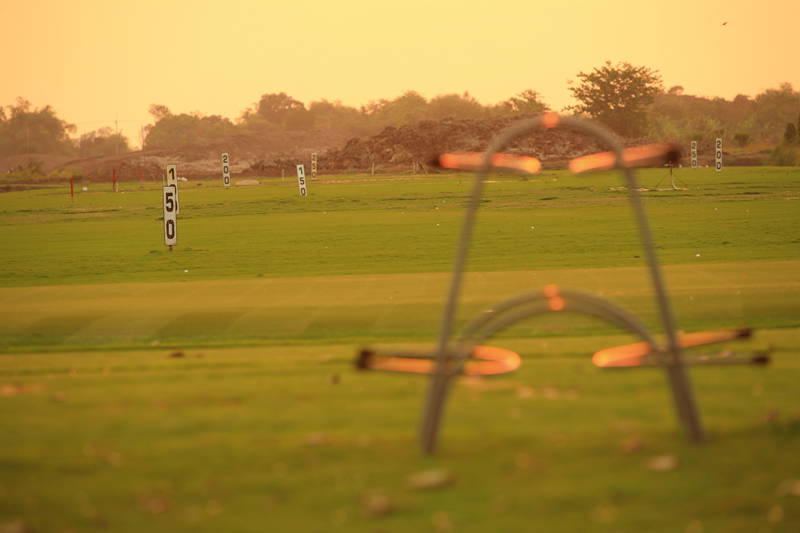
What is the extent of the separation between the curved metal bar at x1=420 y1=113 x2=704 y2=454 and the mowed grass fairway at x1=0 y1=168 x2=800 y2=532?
0.18m

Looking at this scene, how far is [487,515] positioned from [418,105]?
193 metres

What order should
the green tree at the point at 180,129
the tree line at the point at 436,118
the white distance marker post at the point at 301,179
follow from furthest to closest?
the green tree at the point at 180,129 → the tree line at the point at 436,118 → the white distance marker post at the point at 301,179

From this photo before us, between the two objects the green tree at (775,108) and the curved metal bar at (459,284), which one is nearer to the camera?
the curved metal bar at (459,284)

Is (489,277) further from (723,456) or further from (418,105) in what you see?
(418,105)

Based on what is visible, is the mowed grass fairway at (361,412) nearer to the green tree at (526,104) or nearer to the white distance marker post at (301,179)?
the white distance marker post at (301,179)

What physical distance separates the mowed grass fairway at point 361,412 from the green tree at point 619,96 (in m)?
112

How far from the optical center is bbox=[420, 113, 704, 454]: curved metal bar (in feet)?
17.3

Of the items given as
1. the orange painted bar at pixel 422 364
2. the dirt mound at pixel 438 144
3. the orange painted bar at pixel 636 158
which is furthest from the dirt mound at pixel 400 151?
the orange painted bar at pixel 636 158

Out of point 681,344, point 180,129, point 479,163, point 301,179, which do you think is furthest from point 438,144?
point 479,163

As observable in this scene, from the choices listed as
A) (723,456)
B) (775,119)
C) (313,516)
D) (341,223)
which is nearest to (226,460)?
(313,516)

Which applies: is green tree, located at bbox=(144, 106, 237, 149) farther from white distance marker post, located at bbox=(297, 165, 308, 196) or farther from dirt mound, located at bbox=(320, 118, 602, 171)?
white distance marker post, located at bbox=(297, 165, 308, 196)

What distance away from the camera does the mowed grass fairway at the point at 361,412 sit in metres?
4.91

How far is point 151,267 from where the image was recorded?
22312 mm

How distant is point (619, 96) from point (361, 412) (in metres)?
128
